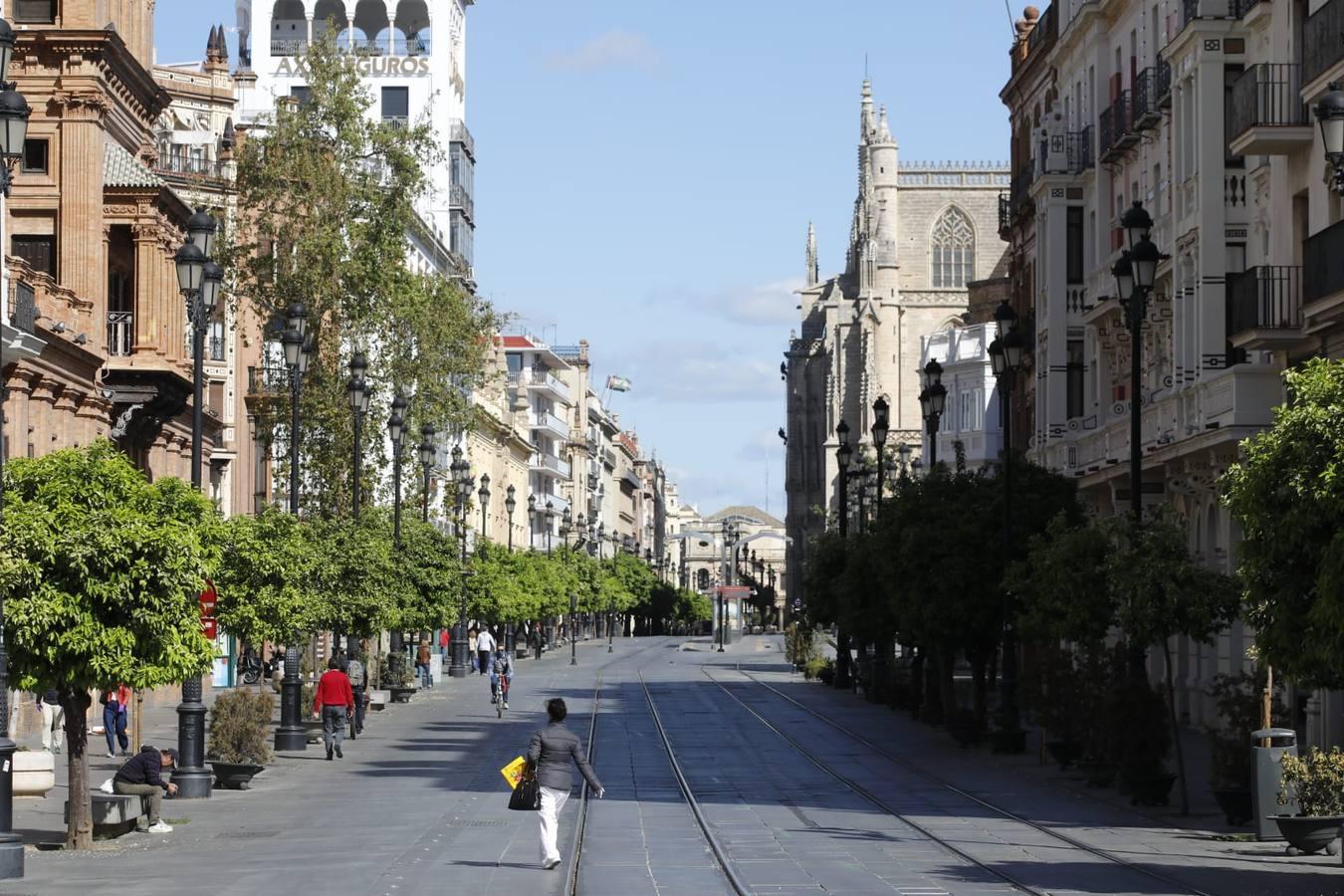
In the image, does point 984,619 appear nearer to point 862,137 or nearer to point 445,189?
point 445,189

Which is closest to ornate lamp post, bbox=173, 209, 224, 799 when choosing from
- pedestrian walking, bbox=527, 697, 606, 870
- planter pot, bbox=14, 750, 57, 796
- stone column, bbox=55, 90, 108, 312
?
planter pot, bbox=14, 750, 57, 796

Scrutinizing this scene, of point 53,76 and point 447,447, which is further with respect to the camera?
point 447,447

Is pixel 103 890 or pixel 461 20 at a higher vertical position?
pixel 461 20

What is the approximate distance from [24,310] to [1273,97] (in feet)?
65.9

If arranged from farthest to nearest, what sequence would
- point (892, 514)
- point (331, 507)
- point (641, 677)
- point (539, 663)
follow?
point (539, 663)
point (641, 677)
point (331, 507)
point (892, 514)

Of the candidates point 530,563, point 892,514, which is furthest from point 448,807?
point 530,563

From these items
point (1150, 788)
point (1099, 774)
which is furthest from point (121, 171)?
point (1150, 788)

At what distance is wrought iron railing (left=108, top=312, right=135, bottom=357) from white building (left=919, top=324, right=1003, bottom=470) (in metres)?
53.3

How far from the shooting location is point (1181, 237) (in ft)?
144

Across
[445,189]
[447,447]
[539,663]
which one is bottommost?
[539,663]

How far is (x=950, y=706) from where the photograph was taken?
4512 cm

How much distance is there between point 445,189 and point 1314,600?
96434mm

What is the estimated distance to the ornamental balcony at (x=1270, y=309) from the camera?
1336 inches

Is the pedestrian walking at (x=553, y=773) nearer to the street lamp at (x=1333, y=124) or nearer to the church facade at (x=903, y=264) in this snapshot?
the street lamp at (x=1333, y=124)
